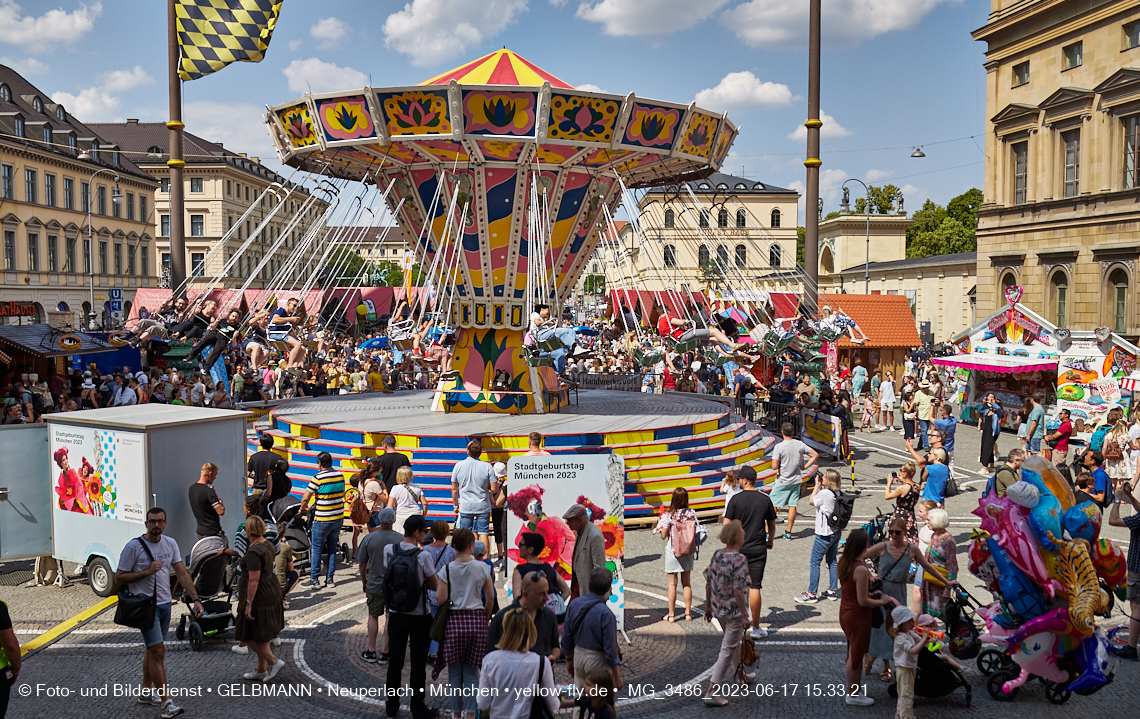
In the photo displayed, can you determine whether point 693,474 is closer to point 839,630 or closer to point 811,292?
point 839,630

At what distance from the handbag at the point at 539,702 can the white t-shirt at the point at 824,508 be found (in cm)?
453

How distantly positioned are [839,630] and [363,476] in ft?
16.4

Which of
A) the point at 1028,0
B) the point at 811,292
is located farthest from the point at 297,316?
the point at 1028,0

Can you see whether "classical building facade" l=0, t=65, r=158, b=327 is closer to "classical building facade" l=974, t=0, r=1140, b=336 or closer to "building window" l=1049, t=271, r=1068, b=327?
"classical building facade" l=974, t=0, r=1140, b=336

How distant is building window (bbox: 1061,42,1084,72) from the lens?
97.9ft

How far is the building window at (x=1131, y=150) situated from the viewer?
27766 millimetres

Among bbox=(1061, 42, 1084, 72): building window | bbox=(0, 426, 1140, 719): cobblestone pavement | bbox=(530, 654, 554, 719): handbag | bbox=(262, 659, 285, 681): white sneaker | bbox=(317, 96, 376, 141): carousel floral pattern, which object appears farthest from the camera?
bbox=(1061, 42, 1084, 72): building window

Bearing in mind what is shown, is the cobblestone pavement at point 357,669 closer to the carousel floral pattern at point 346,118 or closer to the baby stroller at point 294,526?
the baby stroller at point 294,526

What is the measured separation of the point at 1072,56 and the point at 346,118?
91.7 ft

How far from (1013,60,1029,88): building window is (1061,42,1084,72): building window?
1563mm

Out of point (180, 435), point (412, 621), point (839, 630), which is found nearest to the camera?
point (412, 621)

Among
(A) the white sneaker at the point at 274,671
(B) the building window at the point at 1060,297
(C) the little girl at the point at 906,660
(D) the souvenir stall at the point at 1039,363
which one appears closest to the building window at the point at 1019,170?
(B) the building window at the point at 1060,297

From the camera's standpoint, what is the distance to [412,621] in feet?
19.7

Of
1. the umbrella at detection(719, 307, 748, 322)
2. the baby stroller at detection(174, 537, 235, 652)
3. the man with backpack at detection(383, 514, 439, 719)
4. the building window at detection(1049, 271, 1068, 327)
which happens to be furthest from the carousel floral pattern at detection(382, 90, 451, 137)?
the building window at detection(1049, 271, 1068, 327)
